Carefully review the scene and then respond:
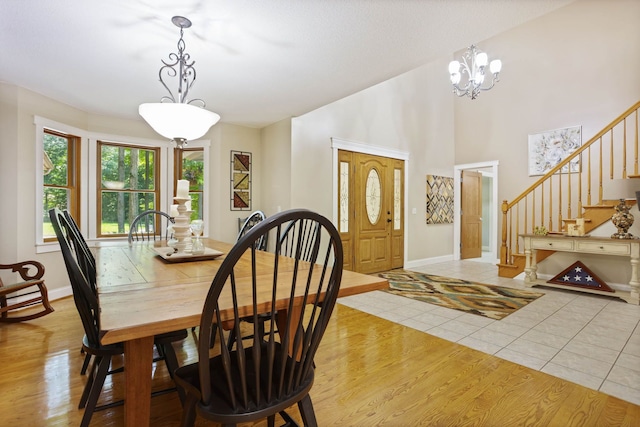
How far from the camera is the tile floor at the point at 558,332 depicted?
2.06 metres

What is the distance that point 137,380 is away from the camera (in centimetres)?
102

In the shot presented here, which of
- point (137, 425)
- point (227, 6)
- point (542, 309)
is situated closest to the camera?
point (137, 425)

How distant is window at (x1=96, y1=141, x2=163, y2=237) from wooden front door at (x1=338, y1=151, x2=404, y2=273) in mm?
2679

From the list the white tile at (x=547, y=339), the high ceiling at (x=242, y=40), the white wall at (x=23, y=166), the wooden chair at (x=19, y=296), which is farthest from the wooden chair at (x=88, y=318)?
the white tile at (x=547, y=339)

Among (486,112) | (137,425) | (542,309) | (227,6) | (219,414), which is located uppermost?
(486,112)

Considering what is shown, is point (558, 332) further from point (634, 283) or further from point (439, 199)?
point (439, 199)

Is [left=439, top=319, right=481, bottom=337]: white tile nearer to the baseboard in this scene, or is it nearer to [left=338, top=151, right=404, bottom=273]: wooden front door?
[left=338, top=151, right=404, bottom=273]: wooden front door

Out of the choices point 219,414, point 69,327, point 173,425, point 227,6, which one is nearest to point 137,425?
point 219,414

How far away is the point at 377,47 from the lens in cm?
239

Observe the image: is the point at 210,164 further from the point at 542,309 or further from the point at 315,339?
the point at 542,309

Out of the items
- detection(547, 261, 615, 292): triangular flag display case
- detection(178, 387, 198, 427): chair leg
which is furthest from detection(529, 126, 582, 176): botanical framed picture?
detection(178, 387, 198, 427): chair leg

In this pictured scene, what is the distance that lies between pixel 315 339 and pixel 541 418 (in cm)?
140

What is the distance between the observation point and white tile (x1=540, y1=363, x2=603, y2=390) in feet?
6.28

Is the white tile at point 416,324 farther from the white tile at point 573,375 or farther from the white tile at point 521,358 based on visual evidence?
the white tile at point 573,375
